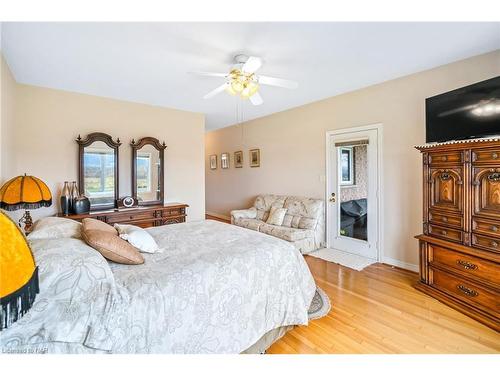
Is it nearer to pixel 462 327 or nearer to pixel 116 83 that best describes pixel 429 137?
pixel 462 327

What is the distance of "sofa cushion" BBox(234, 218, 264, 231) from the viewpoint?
4469mm

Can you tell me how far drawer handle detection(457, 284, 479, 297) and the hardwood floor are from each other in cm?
20

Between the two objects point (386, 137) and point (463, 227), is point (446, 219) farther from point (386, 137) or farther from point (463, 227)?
point (386, 137)

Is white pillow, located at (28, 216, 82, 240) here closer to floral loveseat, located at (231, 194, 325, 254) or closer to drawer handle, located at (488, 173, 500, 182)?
floral loveseat, located at (231, 194, 325, 254)

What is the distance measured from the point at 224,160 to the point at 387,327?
5.42 m

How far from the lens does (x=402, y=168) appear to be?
3.28 metres

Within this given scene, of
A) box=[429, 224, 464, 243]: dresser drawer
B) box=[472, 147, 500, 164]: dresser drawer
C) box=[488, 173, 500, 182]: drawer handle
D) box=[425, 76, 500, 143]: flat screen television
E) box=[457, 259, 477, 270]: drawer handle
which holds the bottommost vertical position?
box=[457, 259, 477, 270]: drawer handle

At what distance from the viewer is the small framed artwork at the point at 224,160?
262 inches

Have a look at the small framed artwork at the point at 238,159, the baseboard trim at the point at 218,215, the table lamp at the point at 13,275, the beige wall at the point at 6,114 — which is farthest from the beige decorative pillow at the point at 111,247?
the baseboard trim at the point at 218,215

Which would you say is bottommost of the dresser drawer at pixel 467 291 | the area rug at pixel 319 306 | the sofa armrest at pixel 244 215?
the area rug at pixel 319 306

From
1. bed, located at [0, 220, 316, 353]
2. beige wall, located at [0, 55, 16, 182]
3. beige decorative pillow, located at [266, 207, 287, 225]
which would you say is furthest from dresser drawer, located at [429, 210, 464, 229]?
beige wall, located at [0, 55, 16, 182]

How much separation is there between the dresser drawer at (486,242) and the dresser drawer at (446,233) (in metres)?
0.10

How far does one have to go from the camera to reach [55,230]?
176cm

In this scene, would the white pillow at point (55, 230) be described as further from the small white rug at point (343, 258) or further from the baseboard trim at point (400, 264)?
the baseboard trim at point (400, 264)
